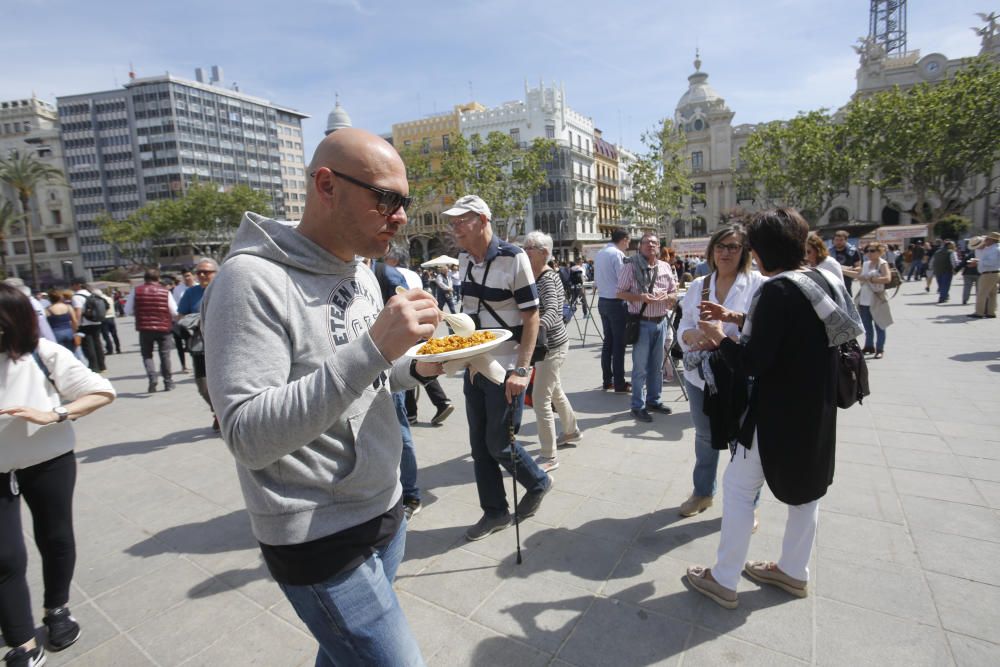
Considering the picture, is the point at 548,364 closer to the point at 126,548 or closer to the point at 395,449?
the point at 395,449

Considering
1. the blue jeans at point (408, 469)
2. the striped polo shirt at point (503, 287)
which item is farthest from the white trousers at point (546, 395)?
the blue jeans at point (408, 469)

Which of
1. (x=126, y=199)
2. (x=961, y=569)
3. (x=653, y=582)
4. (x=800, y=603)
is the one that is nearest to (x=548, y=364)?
(x=653, y=582)

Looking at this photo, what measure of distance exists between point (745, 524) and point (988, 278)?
1298 cm

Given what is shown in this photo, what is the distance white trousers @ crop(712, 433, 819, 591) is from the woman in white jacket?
10.7ft

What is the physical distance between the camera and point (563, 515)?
3561 millimetres

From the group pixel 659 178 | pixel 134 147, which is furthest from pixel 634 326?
pixel 134 147

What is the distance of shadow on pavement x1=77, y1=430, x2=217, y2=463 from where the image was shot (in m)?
5.52

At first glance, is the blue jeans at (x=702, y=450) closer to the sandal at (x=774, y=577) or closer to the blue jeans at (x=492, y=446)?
the sandal at (x=774, y=577)

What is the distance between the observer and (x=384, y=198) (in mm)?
1334

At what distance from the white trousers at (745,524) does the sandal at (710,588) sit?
1.4 inches

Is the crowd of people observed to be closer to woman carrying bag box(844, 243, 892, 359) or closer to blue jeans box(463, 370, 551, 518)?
blue jeans box(463, 370, 551, 518)

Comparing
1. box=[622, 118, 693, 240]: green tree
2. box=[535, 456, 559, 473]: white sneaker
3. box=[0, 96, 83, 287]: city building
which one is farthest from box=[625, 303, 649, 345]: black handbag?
box=[0, 96, 83, 287]: city building

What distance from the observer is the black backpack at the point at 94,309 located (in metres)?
9.89

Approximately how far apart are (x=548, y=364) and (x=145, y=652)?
10.4 ft
